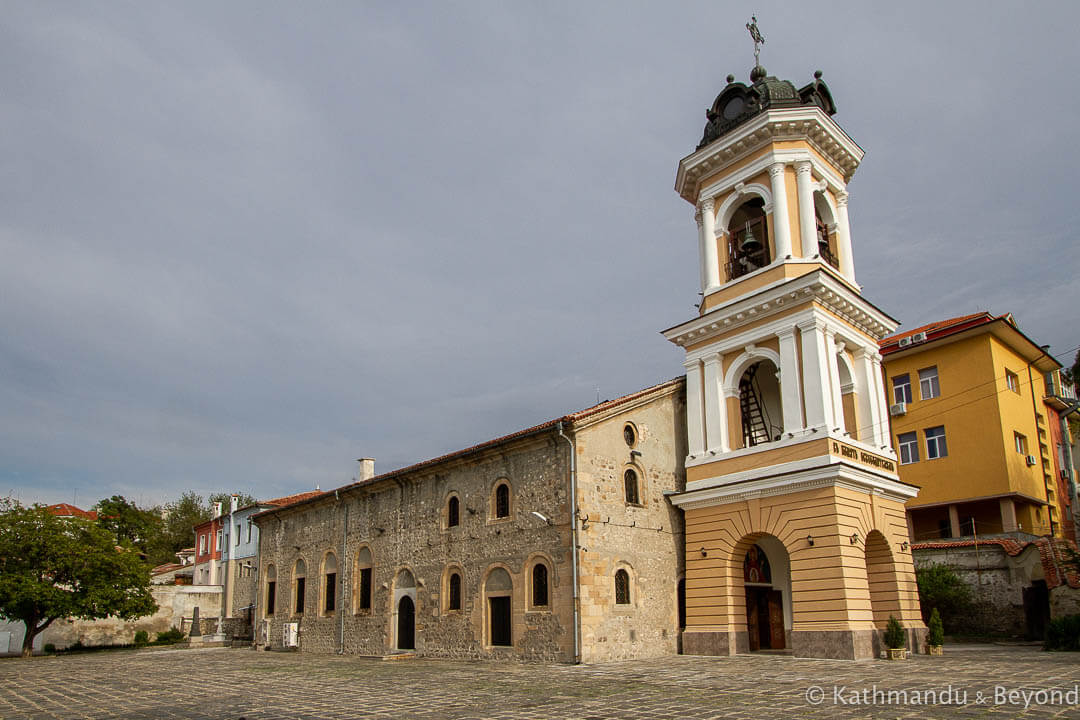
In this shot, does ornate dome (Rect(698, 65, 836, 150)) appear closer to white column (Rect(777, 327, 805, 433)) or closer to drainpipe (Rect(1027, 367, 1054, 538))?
white column (Rect(777, 327, 805, 433))

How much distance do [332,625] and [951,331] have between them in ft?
82.5

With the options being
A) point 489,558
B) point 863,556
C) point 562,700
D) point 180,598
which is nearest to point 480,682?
point 562,700

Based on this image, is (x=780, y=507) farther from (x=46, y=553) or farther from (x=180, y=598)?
(x=180, y=598)

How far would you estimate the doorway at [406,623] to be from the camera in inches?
944

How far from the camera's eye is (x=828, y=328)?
19781 millimetres

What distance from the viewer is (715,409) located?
69.3 ft

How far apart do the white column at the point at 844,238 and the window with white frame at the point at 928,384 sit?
1009cm

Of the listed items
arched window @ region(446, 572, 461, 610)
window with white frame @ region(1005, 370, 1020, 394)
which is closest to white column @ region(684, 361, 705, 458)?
arched window @ region(446, 572, 461, 610)

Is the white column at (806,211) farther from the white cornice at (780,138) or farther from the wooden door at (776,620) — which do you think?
the wooden door at (776,620)

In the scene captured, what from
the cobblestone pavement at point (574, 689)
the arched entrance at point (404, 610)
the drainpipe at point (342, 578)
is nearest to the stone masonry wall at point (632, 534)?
the cobblestone pavement at point (574, 689)

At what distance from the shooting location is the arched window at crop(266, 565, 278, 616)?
31328mm

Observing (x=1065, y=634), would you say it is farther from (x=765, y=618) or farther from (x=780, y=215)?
(x=780, y=215)

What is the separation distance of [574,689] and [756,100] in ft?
54.9

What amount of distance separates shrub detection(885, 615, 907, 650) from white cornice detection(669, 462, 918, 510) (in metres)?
3.16
